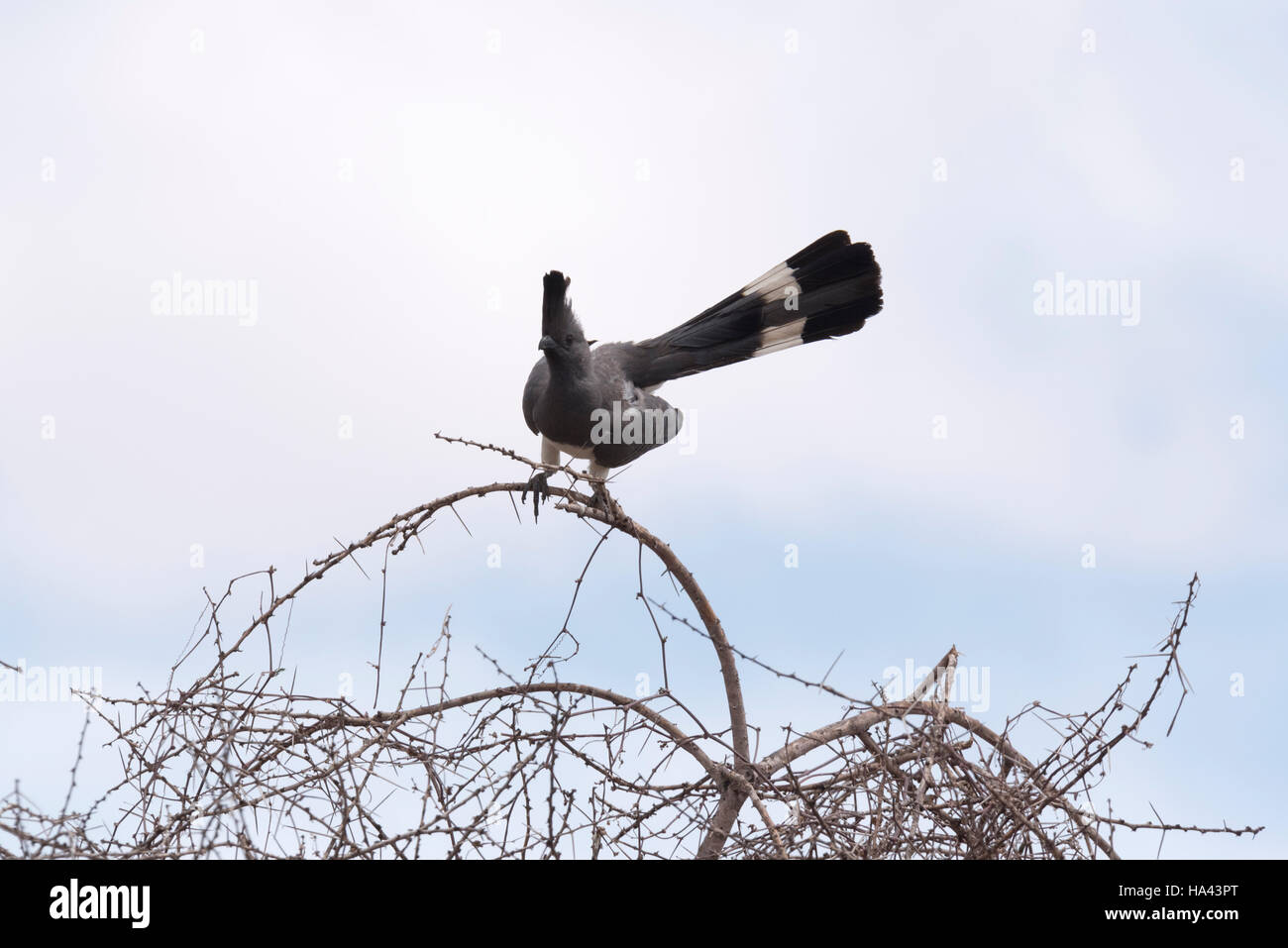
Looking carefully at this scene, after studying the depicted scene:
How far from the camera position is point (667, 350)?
17.9 ft

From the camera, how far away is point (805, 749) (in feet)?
15.1

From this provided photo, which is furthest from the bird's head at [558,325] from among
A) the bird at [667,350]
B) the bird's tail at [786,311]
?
the bird's tail at [786,311]

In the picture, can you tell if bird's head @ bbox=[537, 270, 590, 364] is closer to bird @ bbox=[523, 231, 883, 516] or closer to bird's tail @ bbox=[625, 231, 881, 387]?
bird @ bbox=[523, 231, 883, 516]

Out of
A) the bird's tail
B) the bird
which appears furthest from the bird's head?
the bird's tail

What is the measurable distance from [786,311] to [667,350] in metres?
0.58

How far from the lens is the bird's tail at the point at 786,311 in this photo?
208 inches

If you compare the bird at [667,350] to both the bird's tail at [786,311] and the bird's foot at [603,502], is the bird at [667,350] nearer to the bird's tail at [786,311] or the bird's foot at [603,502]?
the bird's tail at [786,311]

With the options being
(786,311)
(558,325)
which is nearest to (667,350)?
(786,311)

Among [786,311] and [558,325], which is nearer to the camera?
[558,325]

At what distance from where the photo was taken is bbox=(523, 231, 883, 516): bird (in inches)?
197

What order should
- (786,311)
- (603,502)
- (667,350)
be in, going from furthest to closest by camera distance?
(667,350) < (786,311) < (603,502)

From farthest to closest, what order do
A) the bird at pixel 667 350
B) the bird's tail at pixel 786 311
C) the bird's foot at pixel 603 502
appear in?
the bird's tail at pixel 786 311 → the bird at pixel 667 350 → the bird's foot at pixel 603 502

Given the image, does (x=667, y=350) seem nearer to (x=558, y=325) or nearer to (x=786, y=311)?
(x=786, y=311)
